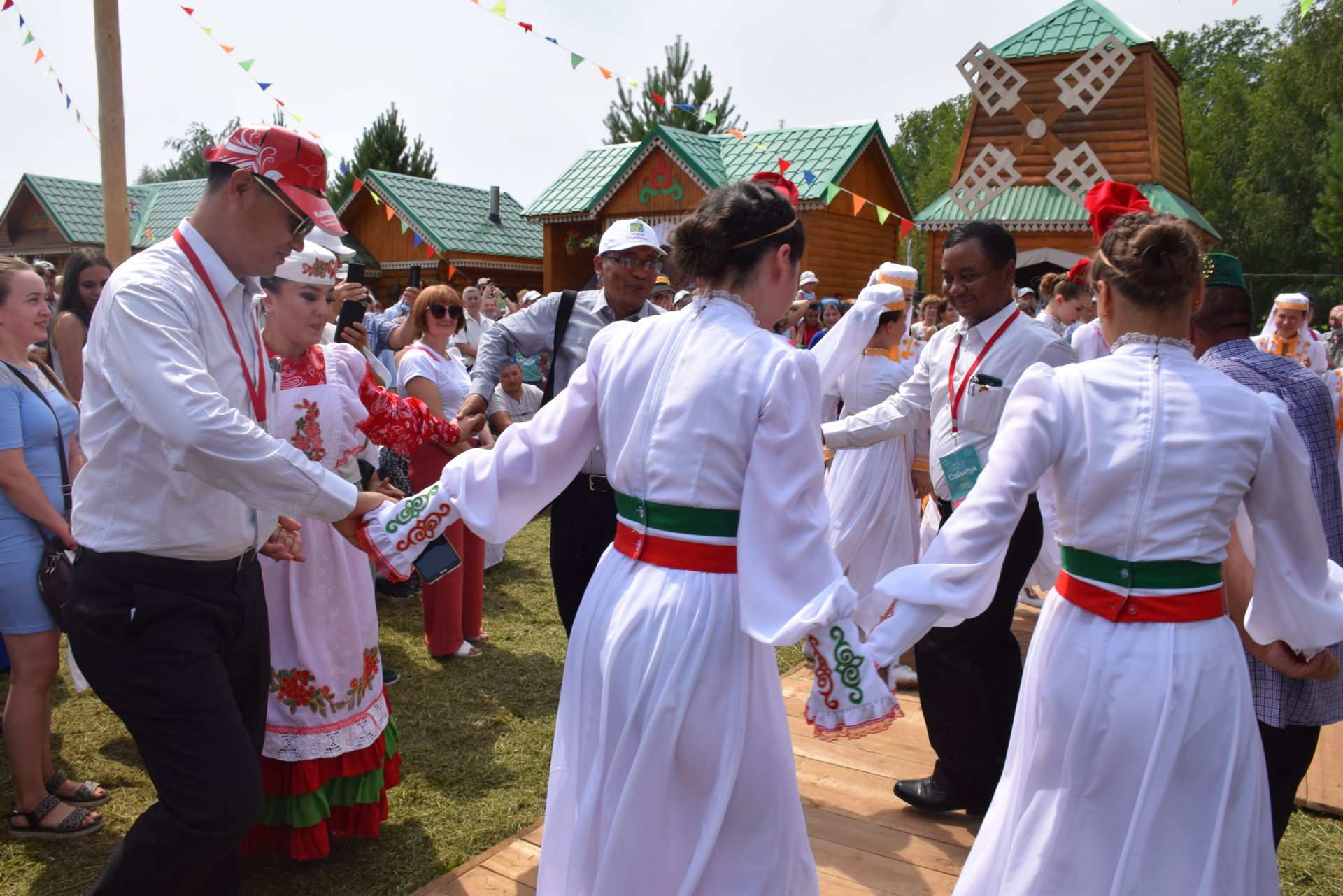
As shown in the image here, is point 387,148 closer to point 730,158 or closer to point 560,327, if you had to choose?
point 730,158

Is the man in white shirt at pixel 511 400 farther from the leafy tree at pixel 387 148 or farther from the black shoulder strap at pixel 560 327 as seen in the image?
the leafy tree at pixel 387 148

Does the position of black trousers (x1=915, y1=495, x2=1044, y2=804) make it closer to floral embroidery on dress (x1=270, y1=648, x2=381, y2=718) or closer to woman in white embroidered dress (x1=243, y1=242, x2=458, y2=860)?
woman in white embroidered dress (x1=243, y1=242, x2=458, y2=860)

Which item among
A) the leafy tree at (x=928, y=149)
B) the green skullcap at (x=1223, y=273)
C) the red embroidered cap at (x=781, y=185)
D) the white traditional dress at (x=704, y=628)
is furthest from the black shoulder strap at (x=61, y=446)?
the leafy tree at (x=928, y=149)

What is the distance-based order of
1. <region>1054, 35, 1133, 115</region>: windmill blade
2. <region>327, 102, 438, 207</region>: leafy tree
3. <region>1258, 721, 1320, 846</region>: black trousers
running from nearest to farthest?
<region>1258, 721, 1320, 846</region>: black trousers → <region>1054, 35, 1133, 115</region>: windmill blade → <region>327, 102, 438, 207</region>: leafy tree

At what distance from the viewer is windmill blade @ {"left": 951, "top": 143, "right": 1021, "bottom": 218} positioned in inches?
727

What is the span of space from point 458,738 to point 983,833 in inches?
111

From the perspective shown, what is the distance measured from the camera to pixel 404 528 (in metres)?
2.32

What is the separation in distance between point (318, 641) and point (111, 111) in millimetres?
4484

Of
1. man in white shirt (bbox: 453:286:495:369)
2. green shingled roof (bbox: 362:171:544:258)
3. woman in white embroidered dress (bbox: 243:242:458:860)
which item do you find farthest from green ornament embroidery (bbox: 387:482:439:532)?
green shingled roof (bbox: 362:171:544:258)

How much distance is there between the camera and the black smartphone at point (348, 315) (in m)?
4.56

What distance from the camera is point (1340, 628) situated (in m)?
2.19

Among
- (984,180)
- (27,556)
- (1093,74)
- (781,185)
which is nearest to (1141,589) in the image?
(781,185)

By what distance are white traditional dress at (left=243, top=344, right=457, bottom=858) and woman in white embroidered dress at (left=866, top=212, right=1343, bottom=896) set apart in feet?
7.02

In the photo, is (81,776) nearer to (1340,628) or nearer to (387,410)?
(387,410)
